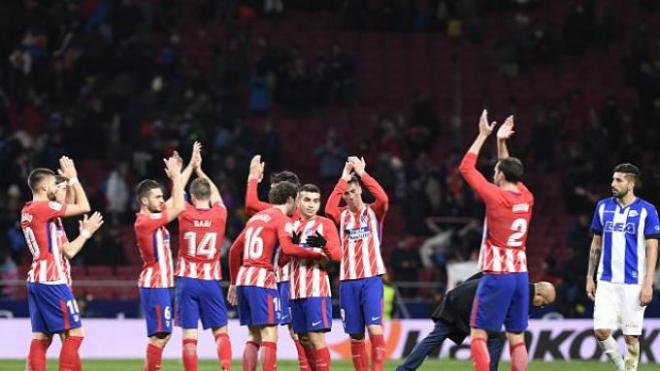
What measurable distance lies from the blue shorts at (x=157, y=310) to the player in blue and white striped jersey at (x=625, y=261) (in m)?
4.67

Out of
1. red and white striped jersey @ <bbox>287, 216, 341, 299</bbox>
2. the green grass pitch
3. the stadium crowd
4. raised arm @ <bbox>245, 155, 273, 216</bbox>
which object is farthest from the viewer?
the stadium crowd

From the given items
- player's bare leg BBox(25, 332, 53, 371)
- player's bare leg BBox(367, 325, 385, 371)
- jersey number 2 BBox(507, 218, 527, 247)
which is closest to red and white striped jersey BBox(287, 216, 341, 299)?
player's bare leg BBox(367, 325, 385, 371)

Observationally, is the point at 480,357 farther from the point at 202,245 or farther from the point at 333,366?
the point at 333,366

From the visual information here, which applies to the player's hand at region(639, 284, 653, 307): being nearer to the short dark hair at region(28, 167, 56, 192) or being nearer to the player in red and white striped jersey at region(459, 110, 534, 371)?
the player in red and white striped jersey at region(459, 110, 534, 371)

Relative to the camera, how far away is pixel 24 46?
1177 inches

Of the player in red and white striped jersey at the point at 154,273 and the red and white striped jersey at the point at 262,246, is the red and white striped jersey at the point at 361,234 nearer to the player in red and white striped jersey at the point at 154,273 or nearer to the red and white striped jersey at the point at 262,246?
the red and white striped jersey at the point at 262,246

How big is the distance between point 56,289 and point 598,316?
5.94 metres

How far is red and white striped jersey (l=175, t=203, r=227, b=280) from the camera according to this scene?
1578 cm

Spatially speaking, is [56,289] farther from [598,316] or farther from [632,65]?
[632,65]

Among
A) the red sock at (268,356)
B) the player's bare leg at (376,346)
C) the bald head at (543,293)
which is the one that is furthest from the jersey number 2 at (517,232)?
the red sock at (268,356)

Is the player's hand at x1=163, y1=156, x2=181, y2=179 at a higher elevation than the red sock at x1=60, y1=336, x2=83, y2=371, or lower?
higher

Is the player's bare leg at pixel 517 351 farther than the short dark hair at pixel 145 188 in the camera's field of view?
No

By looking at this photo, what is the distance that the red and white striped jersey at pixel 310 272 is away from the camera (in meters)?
14.7

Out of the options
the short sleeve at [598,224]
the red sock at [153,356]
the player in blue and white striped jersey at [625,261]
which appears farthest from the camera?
the short sleeve at [598,224]
